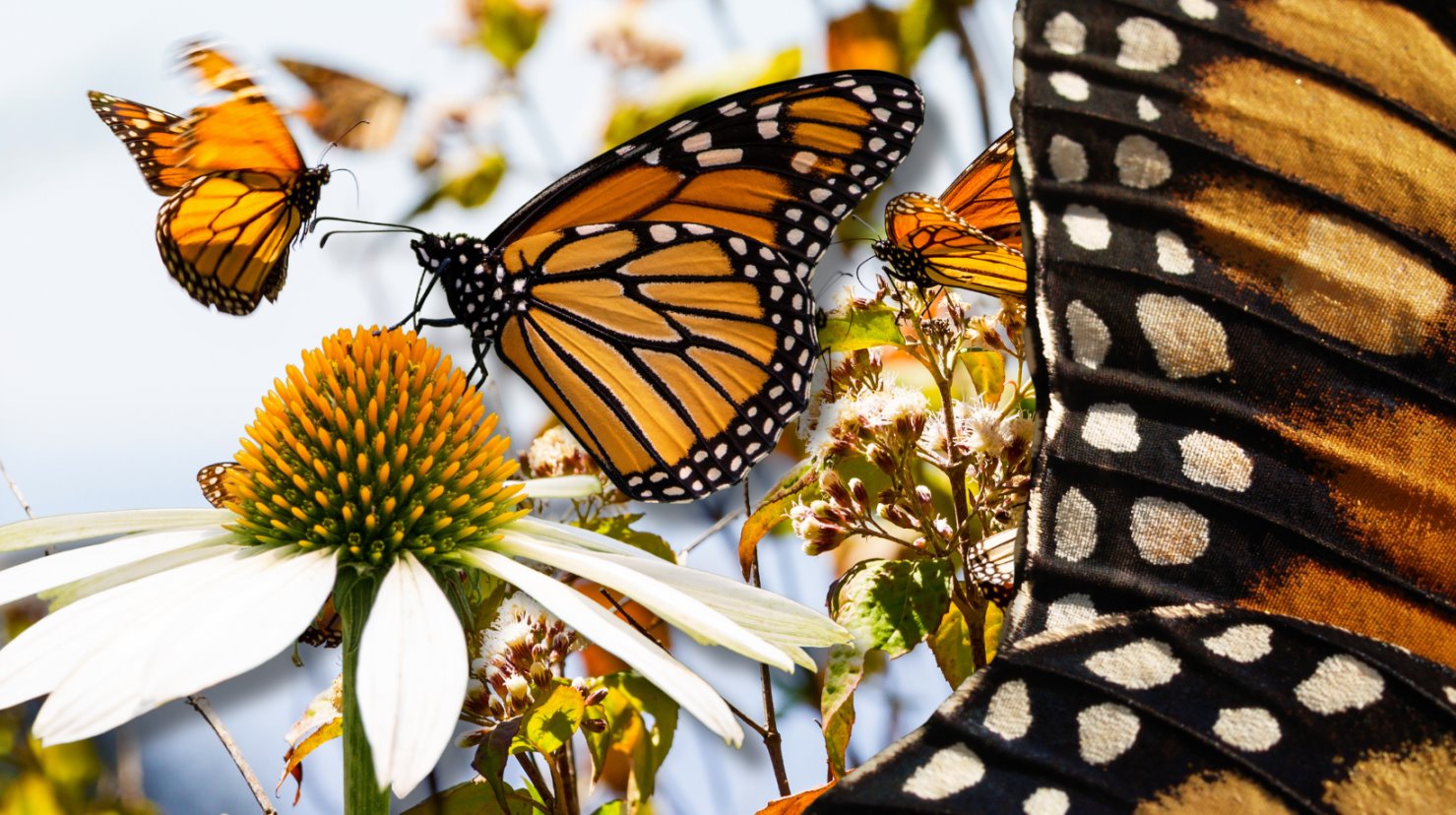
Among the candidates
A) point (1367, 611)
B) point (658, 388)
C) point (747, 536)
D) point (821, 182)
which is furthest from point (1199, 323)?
point (658, 388)

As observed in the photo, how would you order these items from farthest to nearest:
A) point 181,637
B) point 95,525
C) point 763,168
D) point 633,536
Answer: point 763,168 → point 633,536 → point 95,525 → point 181,637

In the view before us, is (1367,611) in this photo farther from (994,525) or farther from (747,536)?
(747,536)

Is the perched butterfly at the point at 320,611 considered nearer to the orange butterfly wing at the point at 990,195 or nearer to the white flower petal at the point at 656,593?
the white flower petal at the point at 656,593

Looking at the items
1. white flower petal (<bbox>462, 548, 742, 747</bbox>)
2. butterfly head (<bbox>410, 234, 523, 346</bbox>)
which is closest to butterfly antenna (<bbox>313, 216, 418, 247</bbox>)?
butterfly head (<bbox>410, 234, 523, 346</bbox>)

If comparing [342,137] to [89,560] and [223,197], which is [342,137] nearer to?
[223,197]

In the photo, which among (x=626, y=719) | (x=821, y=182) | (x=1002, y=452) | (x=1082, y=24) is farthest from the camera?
(x=821, y=182)

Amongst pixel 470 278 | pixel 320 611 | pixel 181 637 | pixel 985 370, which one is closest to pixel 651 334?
pixel 470 278
